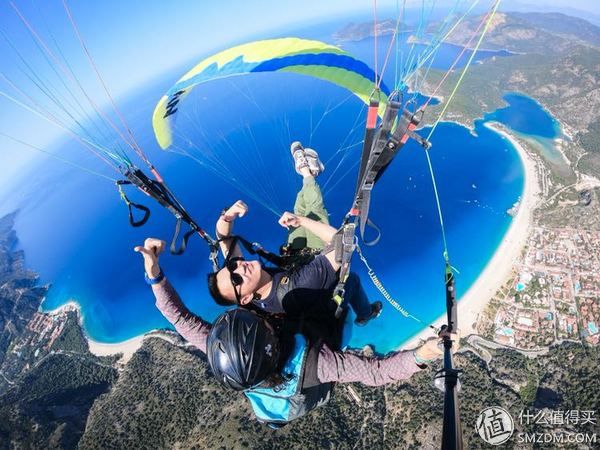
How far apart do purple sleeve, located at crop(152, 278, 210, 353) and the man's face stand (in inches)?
13.4

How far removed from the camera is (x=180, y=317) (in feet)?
8.10

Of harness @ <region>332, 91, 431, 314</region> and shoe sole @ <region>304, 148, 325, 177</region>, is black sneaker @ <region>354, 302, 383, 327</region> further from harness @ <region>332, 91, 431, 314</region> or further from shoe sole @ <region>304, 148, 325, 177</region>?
shoe sole @ <region>304, 148, 325, 177</region>

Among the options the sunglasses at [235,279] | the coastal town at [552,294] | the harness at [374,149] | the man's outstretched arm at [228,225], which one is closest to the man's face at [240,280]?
the sunglasses at [235,279]

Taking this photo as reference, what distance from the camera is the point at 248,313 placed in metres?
2.24

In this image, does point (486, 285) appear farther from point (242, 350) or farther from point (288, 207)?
point (242, 350)

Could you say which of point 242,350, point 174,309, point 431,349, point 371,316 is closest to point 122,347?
point 371,316

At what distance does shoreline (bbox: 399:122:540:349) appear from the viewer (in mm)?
18898

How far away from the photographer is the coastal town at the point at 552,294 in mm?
17422

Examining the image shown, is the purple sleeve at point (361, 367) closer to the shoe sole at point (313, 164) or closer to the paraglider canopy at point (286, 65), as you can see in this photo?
the shoe sole at point (313, 164)

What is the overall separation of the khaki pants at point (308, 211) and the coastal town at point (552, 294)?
17468 mm

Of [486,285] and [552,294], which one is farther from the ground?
[486,285]

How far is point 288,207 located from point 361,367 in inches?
972

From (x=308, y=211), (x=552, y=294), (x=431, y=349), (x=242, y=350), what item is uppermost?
(x=552, y=294)

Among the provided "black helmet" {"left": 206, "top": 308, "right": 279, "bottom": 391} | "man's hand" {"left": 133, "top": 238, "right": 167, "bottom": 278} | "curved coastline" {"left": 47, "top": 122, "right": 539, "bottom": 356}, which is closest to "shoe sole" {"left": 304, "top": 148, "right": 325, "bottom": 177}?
"man's hand" {"left": 133, "top": 238, "right": 167, "bottom": 278}
